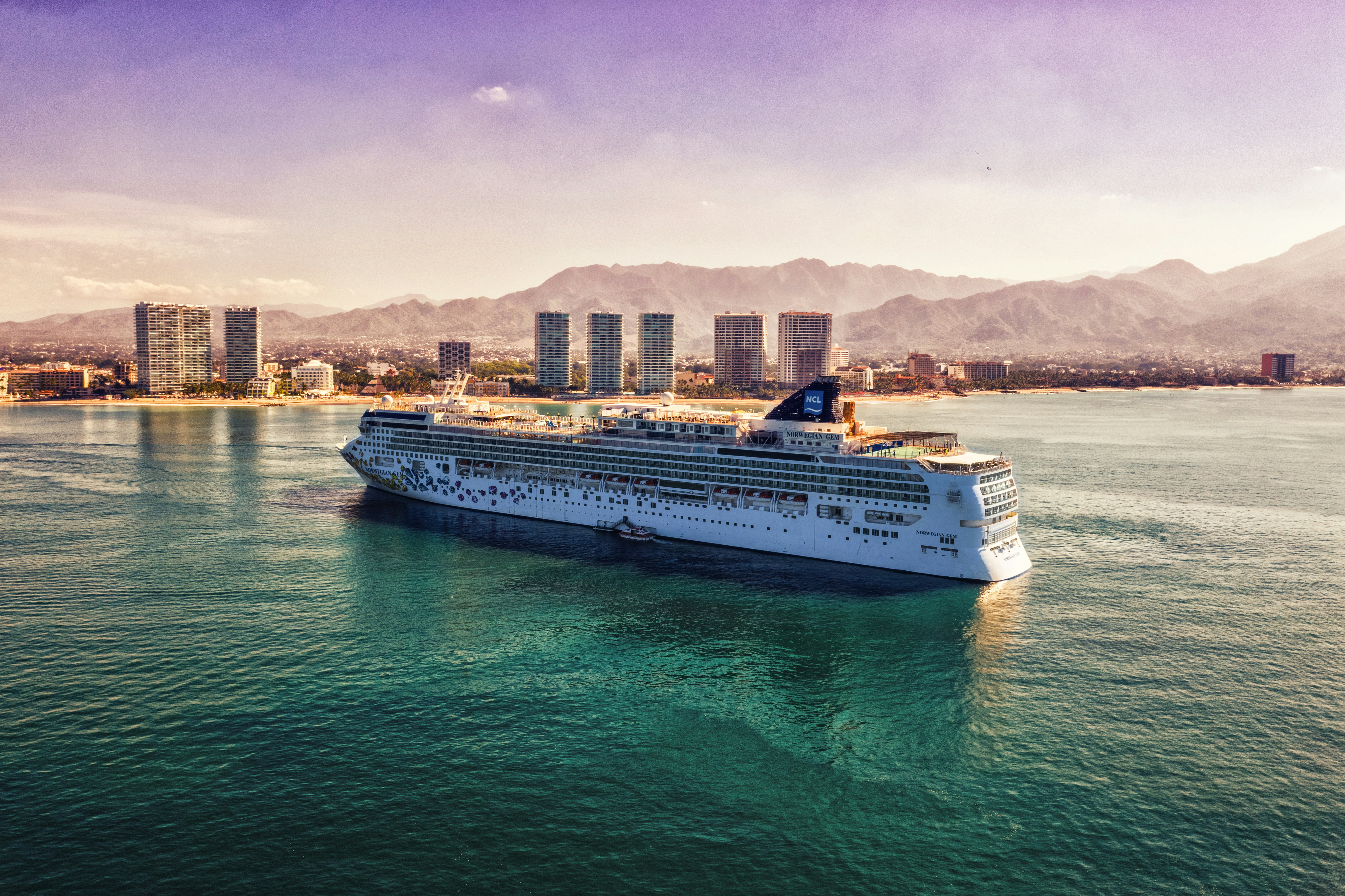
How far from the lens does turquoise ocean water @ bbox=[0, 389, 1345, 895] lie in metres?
15.6

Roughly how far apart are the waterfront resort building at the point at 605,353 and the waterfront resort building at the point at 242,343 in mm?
69597

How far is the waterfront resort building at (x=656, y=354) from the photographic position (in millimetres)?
173875

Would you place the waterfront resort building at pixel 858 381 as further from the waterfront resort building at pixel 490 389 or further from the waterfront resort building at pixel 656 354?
the waterfront resort building at pixel 490 389

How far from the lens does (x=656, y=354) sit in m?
177

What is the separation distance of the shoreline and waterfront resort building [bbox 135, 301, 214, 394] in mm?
11293

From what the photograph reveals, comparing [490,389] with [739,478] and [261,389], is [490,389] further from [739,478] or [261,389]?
[739,478]

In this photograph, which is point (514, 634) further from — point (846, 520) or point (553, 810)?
point (846, 520)

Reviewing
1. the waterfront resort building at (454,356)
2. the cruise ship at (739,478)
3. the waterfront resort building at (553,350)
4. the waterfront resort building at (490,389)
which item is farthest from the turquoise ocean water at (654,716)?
the waterfront resort building at (454,356)

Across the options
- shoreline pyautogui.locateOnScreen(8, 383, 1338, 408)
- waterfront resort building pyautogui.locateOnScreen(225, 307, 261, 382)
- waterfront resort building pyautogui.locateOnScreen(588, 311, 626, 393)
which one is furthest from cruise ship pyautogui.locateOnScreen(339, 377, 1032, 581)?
waterfront resort building pyautogui.locateOnScreen(225, 307, 261, 382)

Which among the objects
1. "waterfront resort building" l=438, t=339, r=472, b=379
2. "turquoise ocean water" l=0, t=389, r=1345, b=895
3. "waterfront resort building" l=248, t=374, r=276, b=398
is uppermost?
"waterfront resort building" l=438, t=339, r=472, b=379

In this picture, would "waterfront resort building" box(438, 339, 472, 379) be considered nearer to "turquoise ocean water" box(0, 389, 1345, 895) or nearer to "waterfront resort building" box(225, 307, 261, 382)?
"waterfront resort building" box(225, 307, 261, 382)

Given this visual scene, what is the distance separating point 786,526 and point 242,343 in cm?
16307

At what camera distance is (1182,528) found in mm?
43562

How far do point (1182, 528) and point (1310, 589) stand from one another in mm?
10737
